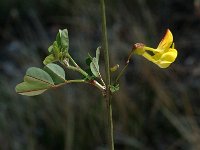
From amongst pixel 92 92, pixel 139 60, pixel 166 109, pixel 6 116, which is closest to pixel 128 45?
pixel 139 60

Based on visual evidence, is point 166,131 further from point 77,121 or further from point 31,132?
point 31,132

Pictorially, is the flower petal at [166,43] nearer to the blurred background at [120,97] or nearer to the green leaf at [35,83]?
the green leaf at [35,83]

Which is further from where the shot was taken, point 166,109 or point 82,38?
point 82,38

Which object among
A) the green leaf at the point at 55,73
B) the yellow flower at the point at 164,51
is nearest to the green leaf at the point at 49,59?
the green leaf at the point at 55,73

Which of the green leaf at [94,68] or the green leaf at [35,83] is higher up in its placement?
the green leaf at [94,68]

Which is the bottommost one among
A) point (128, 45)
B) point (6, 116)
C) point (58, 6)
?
point (6, 116)

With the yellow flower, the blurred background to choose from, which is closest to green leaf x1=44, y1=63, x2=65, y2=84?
the yellow flower
